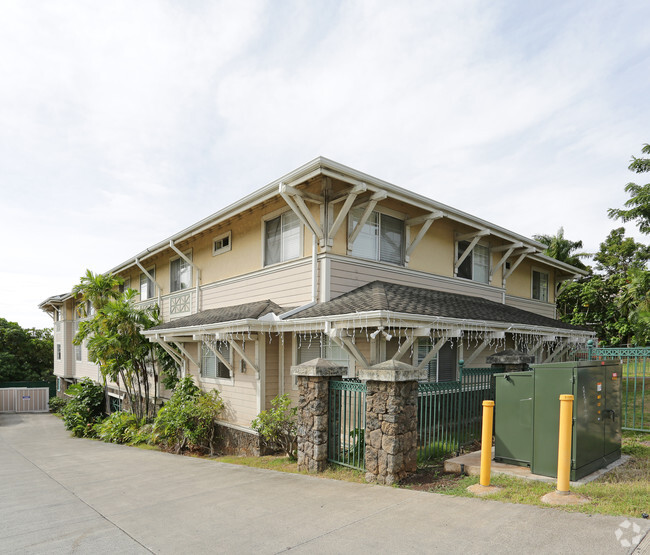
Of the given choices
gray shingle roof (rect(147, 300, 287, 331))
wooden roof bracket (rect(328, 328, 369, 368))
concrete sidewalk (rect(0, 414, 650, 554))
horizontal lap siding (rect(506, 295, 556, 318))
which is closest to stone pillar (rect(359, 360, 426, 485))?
concrete sidewalk (rect(0, 414, 650, 554))

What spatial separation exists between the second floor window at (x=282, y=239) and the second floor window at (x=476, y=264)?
212 inches

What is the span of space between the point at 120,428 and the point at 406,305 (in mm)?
13077

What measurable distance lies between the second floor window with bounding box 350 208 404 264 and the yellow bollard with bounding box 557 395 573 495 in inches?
237

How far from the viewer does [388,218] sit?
11.6m

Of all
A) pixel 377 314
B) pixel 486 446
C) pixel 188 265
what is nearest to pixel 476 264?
pixel 377 314

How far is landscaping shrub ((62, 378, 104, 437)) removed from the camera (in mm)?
20362

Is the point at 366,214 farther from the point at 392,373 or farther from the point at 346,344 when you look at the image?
the point at 392,373

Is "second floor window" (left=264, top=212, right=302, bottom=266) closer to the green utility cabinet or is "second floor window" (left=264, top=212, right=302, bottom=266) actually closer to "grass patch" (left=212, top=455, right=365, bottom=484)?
"grass patch" (left=212, top=455, right=365, bottom=484)

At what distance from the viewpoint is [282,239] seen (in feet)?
37.6

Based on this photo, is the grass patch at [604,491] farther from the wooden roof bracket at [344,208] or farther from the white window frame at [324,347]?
the wooden roof bracket at [344,208]

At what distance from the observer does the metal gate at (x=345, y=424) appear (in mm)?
7410

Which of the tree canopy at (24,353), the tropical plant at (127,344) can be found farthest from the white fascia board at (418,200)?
the tree canopy at (24,353)

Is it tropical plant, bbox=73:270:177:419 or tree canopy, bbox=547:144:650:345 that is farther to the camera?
tree canopy, bbox=547:144:650:345

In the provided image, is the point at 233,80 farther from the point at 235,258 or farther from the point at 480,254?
the point at 480,254
